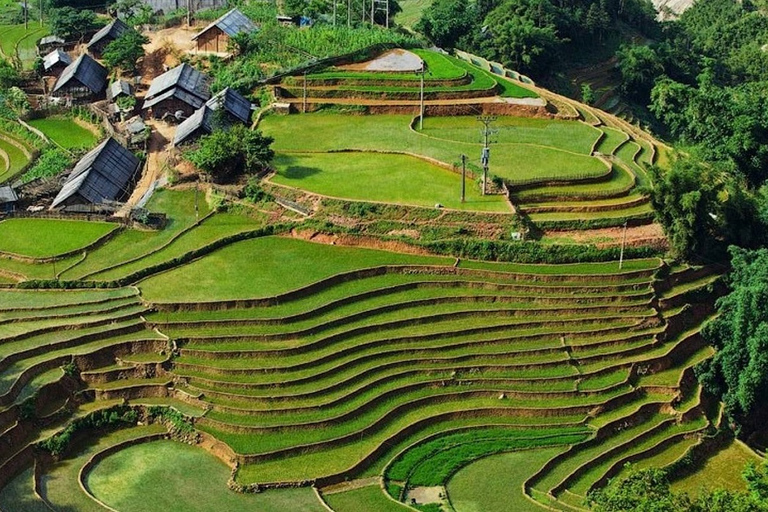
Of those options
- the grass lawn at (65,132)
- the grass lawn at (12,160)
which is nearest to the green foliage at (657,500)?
the grass lawn at (12,160)

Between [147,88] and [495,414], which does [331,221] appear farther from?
[147,88]

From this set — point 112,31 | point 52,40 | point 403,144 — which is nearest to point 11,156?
point 112,31

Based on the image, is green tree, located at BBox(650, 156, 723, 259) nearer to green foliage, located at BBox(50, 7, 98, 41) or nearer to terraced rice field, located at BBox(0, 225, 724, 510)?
terraced rice field, located at BBox(0, 225, 724, 510)

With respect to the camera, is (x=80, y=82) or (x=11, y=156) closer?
(x=11, y=156)

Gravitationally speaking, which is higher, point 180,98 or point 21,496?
point 180,98

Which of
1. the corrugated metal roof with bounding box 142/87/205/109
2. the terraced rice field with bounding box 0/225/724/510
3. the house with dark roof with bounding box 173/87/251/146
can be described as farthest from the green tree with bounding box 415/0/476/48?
the terraced rice field with bounding box 0/225/724/510

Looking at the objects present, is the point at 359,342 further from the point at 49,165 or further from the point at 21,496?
the point at 49,165
